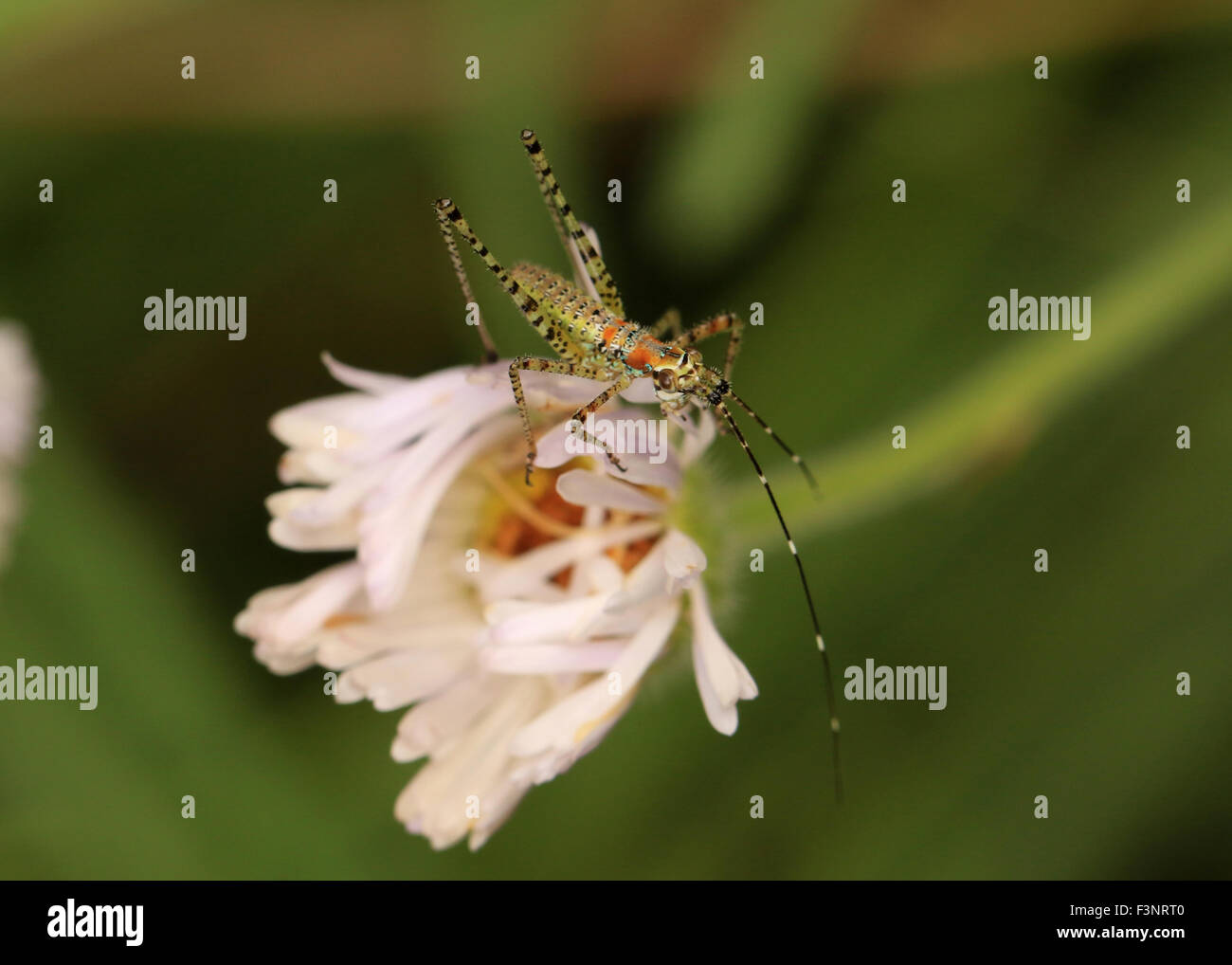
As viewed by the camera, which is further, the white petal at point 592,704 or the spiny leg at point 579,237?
the spiny leg at point 579,237

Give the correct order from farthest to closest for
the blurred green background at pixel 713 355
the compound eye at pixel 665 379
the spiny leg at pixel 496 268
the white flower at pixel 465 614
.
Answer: the blurred green background at pixel 713 355, the spiny leg at pixel 496 268, the compound eye at pixel 665 379, the white flower at pixel 465 614

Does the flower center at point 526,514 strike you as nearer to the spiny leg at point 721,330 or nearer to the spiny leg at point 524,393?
the spiny leg at point 524,393

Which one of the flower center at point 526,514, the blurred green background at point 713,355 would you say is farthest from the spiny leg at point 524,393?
the blurred green background at point 713,355

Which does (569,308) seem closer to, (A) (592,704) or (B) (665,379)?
(B) (665,379)

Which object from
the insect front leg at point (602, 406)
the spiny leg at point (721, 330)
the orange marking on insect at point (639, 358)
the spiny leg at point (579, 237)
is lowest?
the insect front leg at point (602, 406)

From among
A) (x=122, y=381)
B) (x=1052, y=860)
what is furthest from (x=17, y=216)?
(x=1052, y=860)

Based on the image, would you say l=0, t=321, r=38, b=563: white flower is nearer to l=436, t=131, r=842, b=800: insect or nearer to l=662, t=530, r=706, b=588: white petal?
l=436, t=131, r=842, b=800: insect
